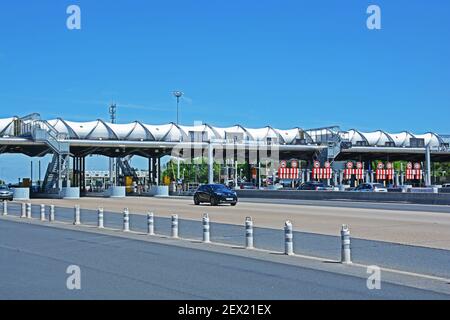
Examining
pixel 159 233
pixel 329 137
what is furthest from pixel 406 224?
pixel 329 137

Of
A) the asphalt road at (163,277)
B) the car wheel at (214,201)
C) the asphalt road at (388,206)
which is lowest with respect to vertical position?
the asphalt road at (388,206)

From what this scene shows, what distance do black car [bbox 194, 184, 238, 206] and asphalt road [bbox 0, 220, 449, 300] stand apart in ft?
83.8

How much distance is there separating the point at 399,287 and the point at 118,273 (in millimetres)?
5185

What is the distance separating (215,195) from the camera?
42781 mm

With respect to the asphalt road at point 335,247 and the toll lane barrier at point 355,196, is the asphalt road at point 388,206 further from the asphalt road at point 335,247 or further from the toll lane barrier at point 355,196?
the asphalt road at point 335,247

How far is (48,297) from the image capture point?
946 cm

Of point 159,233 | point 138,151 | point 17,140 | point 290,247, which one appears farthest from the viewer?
point 138,151

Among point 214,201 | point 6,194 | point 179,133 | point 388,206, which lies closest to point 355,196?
point 388,206

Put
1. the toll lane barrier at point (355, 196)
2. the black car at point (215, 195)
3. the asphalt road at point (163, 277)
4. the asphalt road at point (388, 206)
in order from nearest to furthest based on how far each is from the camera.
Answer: the asphalt road at point (163, 277), the asphalt road at point (388, 206), the black car at point (215, 195), the toll lane barrier at point (355, 196)

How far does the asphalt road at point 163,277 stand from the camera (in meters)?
9.77

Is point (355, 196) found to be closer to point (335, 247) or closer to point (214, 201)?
point (214, 201)

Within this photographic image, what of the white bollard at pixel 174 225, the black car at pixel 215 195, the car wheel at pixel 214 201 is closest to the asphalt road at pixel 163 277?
the white bollard at pixel 174 225

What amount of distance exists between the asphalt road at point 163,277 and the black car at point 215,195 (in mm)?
25533
